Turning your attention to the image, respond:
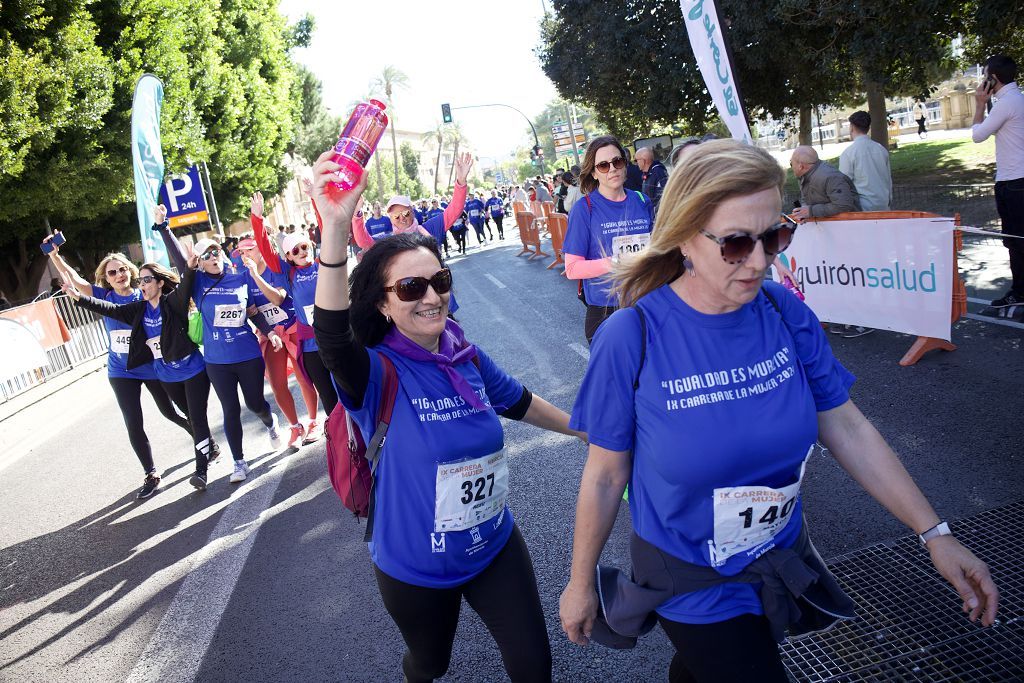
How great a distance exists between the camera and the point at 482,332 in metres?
11.1

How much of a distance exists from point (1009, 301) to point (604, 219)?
449 cm

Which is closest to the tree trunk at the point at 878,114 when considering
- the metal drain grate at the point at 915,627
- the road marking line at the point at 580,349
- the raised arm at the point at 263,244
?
the road marking line at the point at 580,349

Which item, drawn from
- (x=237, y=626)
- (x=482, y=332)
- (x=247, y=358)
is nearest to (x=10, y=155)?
(x=482, y=332)

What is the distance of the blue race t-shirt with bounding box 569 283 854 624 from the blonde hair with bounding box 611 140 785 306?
0.15m

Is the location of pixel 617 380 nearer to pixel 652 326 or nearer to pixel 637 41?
pixel 652 326

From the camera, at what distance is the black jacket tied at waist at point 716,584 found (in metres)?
1.95

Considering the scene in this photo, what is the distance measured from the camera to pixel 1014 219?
7316mm

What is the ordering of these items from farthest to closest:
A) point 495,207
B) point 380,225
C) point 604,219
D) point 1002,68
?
point 495,207 < point 380,225 < point 1002,68 < point 604,219

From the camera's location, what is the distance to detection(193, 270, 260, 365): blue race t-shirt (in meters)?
6.52

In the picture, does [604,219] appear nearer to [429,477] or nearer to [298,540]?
[298,540]

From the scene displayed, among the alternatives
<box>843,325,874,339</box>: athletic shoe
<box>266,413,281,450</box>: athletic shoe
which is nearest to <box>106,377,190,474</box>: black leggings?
<box>266,413,281,450</box>: athletic shoe

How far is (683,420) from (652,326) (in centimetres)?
26

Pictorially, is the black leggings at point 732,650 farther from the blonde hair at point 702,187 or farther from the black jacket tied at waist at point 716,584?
the blonde hair at point 702,187

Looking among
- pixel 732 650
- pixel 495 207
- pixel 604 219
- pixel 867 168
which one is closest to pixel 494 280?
pixel 867 168
